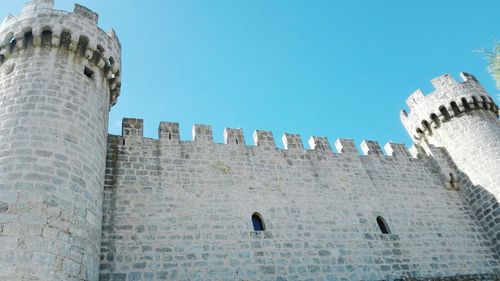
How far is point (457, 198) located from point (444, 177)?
63 cm

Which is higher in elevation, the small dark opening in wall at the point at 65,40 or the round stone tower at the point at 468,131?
the small dark opening in wall at the point at 65,40

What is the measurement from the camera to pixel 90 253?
598cm

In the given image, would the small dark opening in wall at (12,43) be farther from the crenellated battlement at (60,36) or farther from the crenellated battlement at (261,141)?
the crenellated battlement at (261,141)

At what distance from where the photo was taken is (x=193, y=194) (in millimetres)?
8094

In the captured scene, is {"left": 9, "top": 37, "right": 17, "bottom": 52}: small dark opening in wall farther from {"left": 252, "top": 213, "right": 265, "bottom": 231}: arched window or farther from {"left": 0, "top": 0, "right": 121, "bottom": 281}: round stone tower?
{"left": 252, "top": 213, "right": 265, "bottom": 231}: arched window

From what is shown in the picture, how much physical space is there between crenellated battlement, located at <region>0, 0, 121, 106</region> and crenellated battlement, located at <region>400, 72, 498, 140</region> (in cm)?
893

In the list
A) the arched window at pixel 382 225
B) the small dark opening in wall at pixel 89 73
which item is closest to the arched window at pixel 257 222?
the arched window at pixel 382 225

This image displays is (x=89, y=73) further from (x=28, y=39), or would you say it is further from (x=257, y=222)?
(x=257, y=222)

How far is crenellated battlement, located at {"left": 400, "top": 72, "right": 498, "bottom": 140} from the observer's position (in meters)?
11.8

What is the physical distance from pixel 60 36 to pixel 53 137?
2243 millimetres

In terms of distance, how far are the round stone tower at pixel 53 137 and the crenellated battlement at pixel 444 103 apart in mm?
8840

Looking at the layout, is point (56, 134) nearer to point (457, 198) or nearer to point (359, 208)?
point (359, 208)

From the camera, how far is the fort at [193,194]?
589cm

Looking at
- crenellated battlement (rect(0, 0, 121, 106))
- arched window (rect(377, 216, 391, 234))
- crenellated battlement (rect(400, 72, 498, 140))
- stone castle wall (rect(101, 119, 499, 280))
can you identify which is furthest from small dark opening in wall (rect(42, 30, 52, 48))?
crenellated battlement (rect(400, 72, 498, 140))
